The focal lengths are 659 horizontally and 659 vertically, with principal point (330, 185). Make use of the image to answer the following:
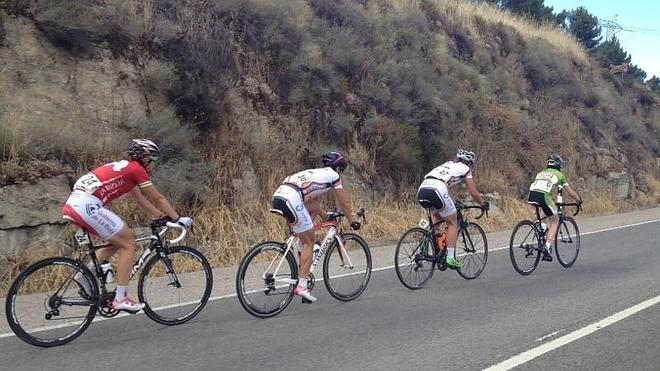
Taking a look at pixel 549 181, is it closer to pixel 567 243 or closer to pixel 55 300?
pixel 567 243

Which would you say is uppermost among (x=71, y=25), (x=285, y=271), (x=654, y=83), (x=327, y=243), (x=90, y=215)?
(x=654, y=83)

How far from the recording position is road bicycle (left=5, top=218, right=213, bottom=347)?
6047mm

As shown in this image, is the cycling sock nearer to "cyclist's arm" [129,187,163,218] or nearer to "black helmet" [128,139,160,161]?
"cyclist's arm" [129,187,163,218]

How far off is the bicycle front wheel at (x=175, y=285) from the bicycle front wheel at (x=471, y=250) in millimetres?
3765

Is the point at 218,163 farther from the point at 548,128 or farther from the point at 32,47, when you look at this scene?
the point at 548,128

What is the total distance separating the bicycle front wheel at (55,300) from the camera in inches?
233

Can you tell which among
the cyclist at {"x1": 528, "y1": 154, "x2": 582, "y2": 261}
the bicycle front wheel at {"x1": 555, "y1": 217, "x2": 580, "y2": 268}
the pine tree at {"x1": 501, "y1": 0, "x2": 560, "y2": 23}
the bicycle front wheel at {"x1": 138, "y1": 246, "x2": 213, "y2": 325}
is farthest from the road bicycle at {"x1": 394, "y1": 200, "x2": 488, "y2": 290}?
the pine tree at {"x1": 501, "y1": 0, "x2": 560, "y2": 23}

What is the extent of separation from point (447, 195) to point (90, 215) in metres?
4.66

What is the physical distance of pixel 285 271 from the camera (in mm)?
7309

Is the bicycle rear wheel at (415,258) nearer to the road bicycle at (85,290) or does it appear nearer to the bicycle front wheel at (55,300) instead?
the road bicycle at (85,290)

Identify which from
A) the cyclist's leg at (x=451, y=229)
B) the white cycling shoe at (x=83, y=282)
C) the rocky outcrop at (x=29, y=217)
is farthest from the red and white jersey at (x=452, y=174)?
the rocky outcrop at (x=29, y=217)

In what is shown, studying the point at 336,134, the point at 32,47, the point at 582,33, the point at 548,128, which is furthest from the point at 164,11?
the point at 582,33

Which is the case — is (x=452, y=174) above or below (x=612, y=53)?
below

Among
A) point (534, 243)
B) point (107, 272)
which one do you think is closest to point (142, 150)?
point (107, 272)
